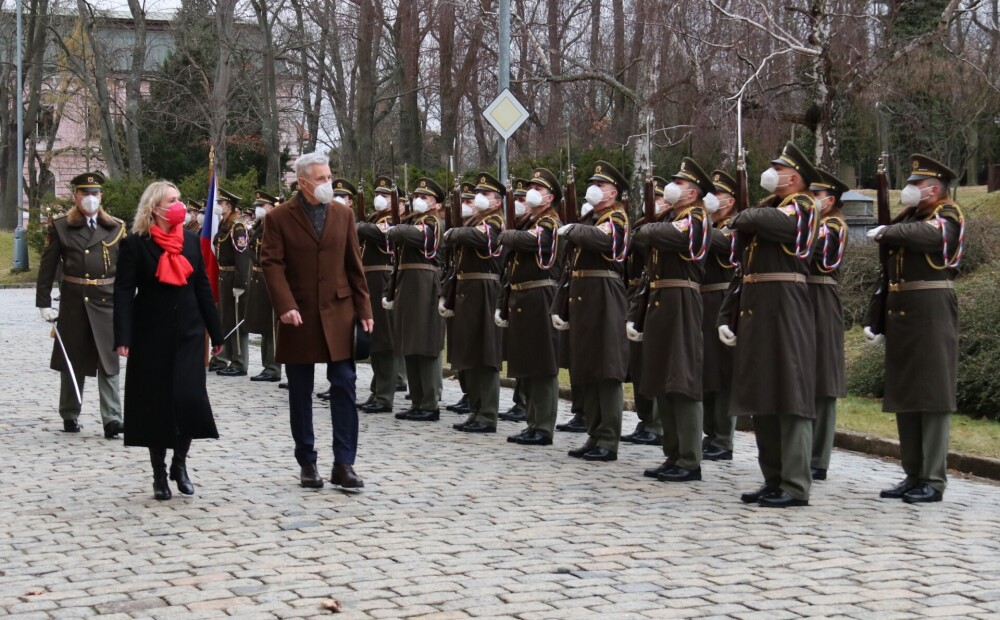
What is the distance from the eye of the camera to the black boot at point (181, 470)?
8805 mm

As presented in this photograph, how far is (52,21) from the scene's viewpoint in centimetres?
4869

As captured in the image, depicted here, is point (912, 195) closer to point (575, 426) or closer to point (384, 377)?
point (575, 426)

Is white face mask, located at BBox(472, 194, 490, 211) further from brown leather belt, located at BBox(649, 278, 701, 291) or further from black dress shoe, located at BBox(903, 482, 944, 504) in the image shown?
black dress shoe, located at BBox(903, 482, 944, 504)

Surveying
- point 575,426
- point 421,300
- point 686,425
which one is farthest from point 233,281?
point 686,425

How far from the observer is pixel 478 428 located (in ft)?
39.9

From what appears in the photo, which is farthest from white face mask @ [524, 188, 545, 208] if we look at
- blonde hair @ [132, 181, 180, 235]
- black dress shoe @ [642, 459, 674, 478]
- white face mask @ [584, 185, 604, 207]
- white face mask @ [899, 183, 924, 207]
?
blonde hair @ [132, 181, 180, 235]

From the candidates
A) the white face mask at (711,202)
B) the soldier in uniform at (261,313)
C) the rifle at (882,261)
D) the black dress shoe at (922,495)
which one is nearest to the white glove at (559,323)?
the white face mask at (711,202)

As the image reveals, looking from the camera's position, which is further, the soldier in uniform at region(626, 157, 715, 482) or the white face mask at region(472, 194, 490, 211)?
the white face mask at region(472, 194, 490, 211)

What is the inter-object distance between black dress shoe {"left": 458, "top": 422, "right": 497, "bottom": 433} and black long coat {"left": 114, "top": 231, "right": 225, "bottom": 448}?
373cm

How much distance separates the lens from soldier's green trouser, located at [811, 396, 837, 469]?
975cm

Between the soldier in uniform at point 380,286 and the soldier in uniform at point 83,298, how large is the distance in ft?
8.74

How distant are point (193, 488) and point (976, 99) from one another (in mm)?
23792

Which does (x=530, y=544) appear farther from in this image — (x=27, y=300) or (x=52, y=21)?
(x=52, y=21)

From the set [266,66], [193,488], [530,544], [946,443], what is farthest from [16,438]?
[266,66]
